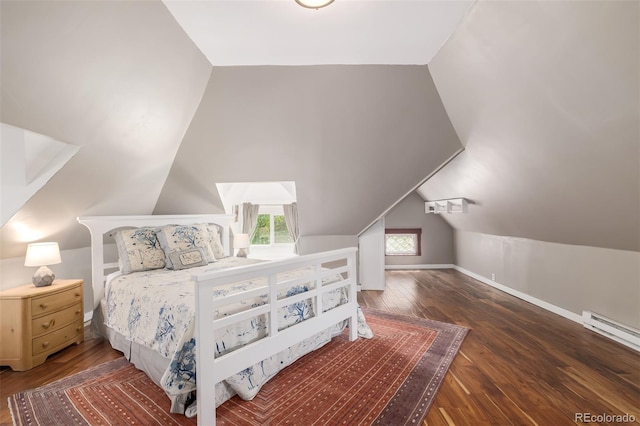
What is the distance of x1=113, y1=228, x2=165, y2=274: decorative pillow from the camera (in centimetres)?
293

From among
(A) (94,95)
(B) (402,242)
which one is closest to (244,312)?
(A) (94,95)

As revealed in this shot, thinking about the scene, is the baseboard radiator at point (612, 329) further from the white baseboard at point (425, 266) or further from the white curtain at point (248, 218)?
the white curtain at point (248, 218)

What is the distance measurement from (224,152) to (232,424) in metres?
2.74

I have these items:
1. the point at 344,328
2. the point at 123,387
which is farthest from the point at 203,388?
the point at 344,328

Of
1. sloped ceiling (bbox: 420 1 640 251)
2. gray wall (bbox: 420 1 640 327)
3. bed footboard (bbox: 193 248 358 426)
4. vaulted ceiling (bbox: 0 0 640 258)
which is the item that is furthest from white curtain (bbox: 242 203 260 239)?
sloped ceiling (bbox: 420 1 640 251)

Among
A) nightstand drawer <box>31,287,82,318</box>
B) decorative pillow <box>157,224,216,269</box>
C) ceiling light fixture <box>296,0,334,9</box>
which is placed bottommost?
nightstand drawer <box>31,287,82,318</box>

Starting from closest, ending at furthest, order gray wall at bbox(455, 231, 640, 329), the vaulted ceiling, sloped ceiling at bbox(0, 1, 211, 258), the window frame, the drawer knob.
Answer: sloped ceiling at bbox(0, 1, 211, 258) < the vaulted ceiling < the drawer knob < gray wall at bbox(455, 231, 640, 329) < the window frame

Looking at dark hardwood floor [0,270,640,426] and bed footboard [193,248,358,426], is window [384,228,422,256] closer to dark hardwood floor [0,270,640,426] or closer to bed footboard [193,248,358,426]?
dark hardwood floor [0,270,640,426]

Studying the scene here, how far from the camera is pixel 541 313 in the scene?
11.7 feet

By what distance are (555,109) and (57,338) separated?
4221 millimetres

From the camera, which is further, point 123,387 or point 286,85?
point 286,85

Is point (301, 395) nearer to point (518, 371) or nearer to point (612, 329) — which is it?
point (518, 371)

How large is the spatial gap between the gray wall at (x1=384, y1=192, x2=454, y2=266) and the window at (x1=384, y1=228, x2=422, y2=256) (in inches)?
3.7

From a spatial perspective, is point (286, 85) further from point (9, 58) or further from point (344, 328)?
point (344, 328)
